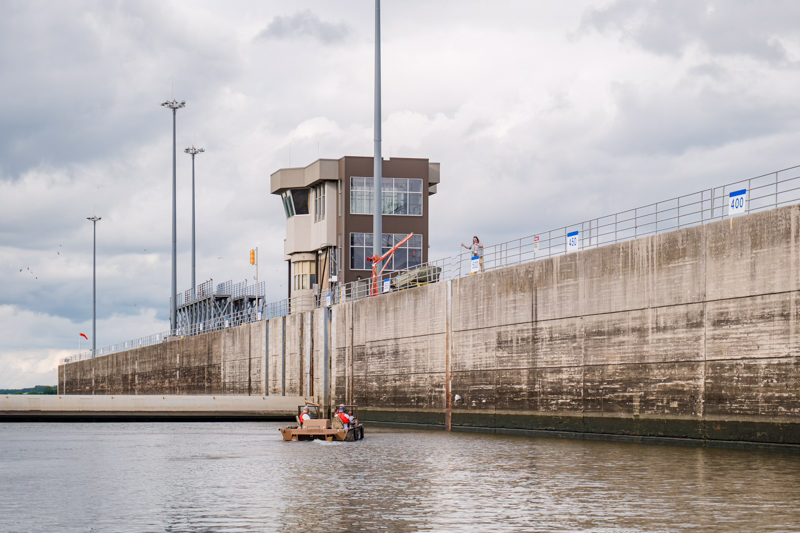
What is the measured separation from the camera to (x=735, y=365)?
87.1ft

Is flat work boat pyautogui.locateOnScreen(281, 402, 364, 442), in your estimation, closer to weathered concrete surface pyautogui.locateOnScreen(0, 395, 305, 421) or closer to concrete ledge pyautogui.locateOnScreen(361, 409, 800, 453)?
concrete ledge pyautogui.locateOnScreen(361, 409, 800, 453)

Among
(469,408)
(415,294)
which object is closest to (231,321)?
(415,294)

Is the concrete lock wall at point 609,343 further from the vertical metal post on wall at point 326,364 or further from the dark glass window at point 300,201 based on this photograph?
the dark glass window at point 300,201

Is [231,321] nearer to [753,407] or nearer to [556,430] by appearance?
[556,430]

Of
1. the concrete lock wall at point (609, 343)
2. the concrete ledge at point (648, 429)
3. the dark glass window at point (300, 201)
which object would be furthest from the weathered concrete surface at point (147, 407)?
the dark glass window at point (300, 201)

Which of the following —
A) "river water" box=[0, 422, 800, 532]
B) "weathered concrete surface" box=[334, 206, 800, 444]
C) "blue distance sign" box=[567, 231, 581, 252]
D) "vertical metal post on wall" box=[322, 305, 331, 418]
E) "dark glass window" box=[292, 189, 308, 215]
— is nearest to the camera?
"river water" box=[0, 422, 800, 532]

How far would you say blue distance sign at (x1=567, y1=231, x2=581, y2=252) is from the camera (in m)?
34.8

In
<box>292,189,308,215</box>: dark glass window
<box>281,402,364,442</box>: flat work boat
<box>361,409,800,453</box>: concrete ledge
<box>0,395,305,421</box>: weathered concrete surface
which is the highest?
<box>292,189,308,215</box>: dark glass window

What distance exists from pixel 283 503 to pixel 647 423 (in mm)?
14654

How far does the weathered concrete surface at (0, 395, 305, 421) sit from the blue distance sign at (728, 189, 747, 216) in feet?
111

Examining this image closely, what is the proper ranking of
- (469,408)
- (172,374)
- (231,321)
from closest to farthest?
(469,408) → (231,321) → (172,374)

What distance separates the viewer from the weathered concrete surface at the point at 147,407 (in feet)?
183

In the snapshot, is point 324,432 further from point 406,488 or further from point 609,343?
point 406,488

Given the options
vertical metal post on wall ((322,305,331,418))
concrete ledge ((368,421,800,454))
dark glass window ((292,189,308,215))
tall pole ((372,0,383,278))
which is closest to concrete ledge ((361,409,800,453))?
concrete ledge ((368,421,800,454))
